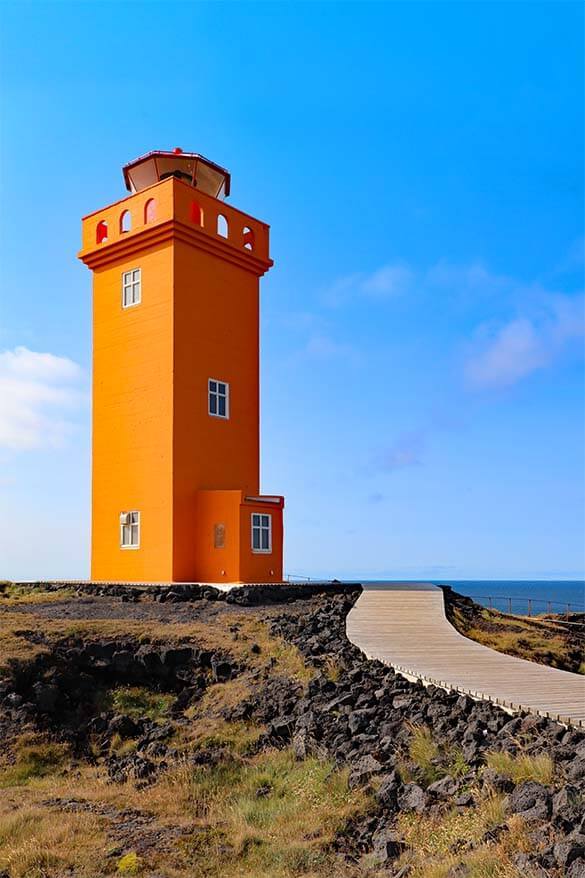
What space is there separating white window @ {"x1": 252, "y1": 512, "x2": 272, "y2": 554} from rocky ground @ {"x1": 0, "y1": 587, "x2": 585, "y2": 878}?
332 inches

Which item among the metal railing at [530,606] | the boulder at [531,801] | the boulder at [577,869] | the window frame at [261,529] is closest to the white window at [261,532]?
the window frame at [261,529]

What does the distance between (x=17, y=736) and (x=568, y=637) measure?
17684mm

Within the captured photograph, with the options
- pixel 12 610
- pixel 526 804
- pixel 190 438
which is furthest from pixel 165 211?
pixel 526 804

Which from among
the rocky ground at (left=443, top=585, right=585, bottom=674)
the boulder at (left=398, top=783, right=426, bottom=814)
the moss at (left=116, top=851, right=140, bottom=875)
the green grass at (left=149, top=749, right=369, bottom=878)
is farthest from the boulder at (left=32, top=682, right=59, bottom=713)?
the rocky ground at (left=443, top=585, right=585, bottom=674)

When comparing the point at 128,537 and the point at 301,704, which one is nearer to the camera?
the point at 301,704

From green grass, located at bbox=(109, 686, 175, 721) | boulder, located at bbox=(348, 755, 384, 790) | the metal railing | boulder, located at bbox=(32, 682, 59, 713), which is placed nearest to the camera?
boulder, located at bbox=(348, 755, 384, 790)

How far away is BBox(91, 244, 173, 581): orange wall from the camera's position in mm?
23266

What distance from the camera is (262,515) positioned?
77.6 feet

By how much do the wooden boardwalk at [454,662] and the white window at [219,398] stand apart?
8.12 metres

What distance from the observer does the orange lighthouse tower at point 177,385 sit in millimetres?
23078

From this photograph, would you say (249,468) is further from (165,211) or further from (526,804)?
(526,804)

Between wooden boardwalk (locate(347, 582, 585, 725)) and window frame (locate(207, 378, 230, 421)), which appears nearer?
wooden boardwalk (locate(347, 582, 585, 725))

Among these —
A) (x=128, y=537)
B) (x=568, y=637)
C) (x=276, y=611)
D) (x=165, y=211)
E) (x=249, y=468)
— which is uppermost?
(x=165, y=211)

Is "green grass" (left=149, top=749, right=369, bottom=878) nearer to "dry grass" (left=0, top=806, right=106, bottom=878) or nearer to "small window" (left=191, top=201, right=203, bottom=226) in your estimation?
"dry grass" (left=0, top=806, right=106, bottom=878)
